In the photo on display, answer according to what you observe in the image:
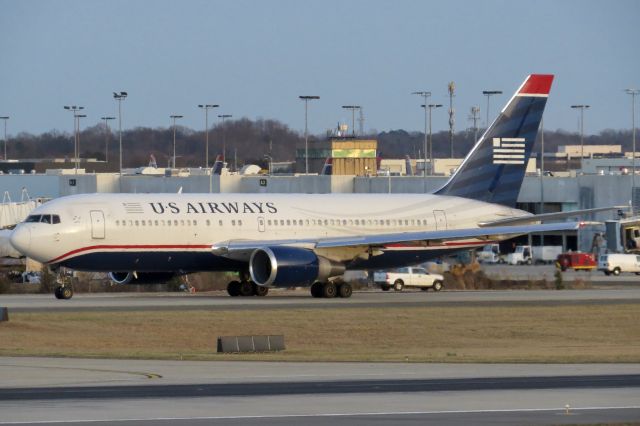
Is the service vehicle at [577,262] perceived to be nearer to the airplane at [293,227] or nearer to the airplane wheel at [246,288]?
the airplane at [293,227]

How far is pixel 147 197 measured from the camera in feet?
191

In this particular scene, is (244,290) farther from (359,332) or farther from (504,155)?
(359,332)

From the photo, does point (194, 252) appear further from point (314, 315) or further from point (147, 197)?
point (314, 315)

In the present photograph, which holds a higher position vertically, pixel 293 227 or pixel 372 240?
pixel 293 227

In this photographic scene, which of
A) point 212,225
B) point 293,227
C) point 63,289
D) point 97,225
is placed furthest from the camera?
point 293,227

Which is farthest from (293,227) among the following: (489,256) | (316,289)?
(489,256)

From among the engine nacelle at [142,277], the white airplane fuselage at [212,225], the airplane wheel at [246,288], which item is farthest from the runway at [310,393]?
the airplane wheel at [246,288]

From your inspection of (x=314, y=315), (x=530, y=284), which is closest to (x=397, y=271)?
(x=530, y=284)

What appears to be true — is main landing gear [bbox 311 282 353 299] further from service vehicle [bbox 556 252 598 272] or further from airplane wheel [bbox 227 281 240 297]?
service vehicle [bbox 556 252 598 272]

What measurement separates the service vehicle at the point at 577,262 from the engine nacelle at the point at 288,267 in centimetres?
4534

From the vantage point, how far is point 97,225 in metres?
55.8

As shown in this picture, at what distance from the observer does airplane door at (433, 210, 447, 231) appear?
208ft

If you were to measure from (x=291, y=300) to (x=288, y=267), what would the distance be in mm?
2010

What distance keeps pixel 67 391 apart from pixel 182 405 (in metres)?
3.44
